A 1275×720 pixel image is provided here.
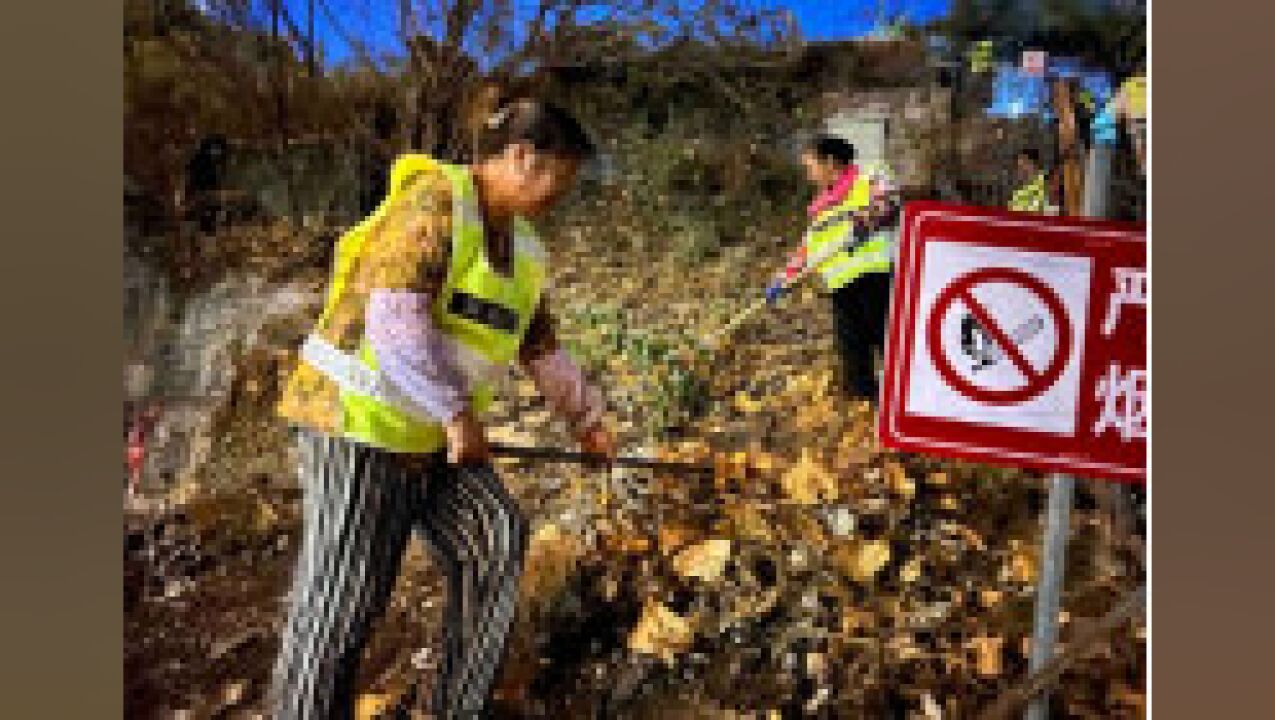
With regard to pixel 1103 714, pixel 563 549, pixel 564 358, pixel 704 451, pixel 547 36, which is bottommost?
pixel 1103 714

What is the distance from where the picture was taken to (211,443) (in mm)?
3121

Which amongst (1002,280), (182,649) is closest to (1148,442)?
(1002,280)

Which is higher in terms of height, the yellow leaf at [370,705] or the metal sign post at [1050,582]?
the metal sign post at [1050,582]

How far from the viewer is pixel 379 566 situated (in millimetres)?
3055

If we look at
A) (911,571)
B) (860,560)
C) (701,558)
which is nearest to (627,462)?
(701,558)

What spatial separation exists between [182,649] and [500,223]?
1296 mm

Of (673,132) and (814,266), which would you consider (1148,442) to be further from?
(673,132)

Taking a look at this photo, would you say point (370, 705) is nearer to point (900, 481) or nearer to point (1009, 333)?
point (900, 481)

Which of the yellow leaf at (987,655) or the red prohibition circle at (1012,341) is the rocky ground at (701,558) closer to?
the yellow leaf at (987,655)

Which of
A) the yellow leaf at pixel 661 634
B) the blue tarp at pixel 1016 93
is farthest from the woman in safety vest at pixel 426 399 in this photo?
the blue tarp at pixel 1016 93

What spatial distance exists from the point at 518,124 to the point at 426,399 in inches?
27.9

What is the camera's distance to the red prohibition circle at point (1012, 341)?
3143mm

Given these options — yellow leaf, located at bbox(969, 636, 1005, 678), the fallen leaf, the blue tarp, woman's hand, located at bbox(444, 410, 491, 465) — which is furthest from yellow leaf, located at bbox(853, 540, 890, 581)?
the blue tarp

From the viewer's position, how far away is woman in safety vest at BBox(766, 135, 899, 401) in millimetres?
3205
